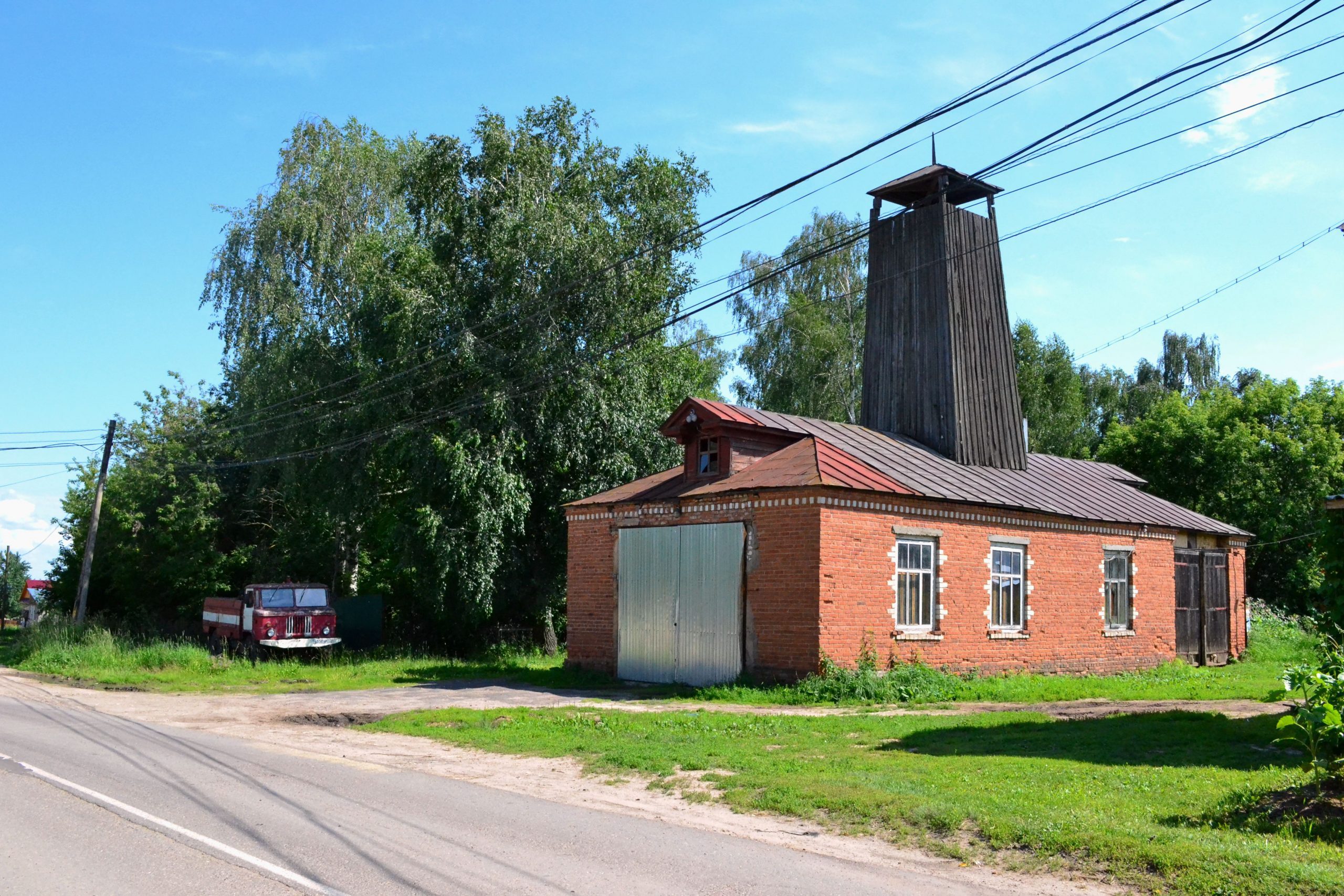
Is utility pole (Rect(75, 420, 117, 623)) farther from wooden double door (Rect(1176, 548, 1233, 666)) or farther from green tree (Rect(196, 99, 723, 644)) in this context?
wooden double door (Rect(1176, 548, 1233, 666))

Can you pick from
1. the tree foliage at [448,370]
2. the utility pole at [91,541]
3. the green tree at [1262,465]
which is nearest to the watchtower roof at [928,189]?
the tree foliage at [448,370]

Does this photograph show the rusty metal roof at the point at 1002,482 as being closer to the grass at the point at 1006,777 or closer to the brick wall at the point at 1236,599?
the brick wall at the point at 1236,599

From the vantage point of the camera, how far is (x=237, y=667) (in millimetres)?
24859

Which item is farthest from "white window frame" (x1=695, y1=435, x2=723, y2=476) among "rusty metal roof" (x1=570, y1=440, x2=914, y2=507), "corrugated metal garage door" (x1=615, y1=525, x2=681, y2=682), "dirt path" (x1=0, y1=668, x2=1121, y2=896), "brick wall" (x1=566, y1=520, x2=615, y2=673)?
"dirt path" (x1=0, y1=668, x2=1121, y2=896)

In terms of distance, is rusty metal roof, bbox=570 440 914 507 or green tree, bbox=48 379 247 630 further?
green tree, bbox=48 379 247 630

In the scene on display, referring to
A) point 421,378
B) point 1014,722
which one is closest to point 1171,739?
point 1014,722

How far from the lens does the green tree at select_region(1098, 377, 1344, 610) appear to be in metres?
35.7

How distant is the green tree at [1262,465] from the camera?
35.7 meters

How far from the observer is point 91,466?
132 ft

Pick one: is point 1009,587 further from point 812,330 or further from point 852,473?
point 812,330

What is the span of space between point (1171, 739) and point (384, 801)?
8593mm

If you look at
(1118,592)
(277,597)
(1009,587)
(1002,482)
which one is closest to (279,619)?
(277,597)

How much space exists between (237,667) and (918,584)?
16.5 metres

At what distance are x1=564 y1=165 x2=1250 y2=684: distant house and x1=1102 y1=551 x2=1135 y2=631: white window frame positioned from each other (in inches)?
2.1
